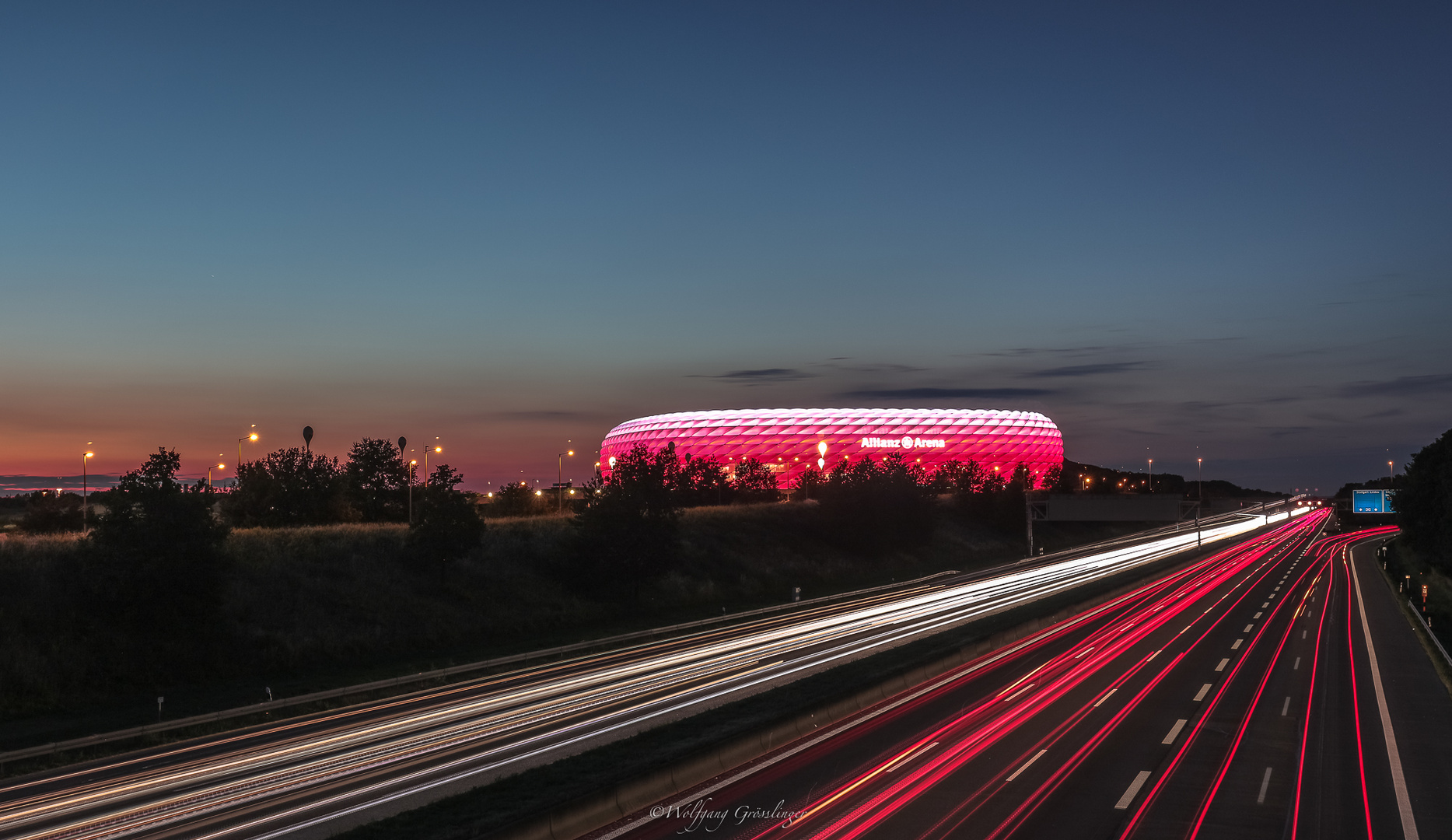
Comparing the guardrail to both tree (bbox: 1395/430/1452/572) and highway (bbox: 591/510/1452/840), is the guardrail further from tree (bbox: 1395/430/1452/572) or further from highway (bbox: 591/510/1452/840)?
tree (bbox: 1395/430/1452/572)

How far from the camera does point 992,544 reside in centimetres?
9962

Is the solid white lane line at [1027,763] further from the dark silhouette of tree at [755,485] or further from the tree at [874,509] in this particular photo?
the dark silhouette of tree at [755,485]

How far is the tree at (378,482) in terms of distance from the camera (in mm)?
63188

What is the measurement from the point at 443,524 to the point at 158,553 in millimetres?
14109

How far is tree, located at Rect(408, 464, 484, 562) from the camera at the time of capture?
45906 mm

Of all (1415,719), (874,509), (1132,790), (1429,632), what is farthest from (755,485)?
(1132,790)

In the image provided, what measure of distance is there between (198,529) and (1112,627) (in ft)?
104

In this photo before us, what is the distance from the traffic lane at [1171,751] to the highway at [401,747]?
29.6 ft

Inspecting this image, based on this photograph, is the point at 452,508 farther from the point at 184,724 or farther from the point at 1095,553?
the point at 1095,553

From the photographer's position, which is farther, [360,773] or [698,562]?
[698,562]

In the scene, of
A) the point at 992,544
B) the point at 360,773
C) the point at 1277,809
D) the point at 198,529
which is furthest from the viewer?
the point at 992,544

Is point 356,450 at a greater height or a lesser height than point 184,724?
greater

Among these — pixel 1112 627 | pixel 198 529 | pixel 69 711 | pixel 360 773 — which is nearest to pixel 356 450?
pixel 198 529

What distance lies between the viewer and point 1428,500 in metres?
78.9
